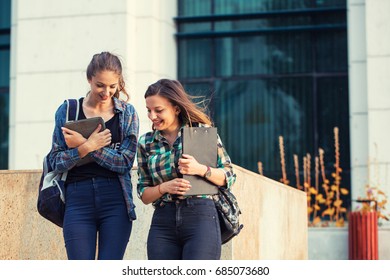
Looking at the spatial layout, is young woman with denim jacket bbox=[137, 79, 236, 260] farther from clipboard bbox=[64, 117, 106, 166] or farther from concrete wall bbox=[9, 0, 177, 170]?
concrete wall bbox=[9, 0, 177, 170]

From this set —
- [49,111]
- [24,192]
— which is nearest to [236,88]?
[49,111]

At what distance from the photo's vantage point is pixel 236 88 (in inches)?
635

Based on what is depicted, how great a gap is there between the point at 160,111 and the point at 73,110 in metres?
0.73

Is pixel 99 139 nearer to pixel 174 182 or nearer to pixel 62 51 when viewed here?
pixel 174 182

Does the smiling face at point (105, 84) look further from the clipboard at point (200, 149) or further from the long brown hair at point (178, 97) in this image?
the clipboard at point (200, 149)

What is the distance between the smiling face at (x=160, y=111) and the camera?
5578 millimetres

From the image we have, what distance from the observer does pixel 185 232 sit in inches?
210

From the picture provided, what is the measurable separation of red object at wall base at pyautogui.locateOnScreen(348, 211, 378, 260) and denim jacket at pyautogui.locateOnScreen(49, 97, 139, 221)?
8047mm

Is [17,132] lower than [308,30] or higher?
lower

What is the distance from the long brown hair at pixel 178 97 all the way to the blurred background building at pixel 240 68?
8.68 metres

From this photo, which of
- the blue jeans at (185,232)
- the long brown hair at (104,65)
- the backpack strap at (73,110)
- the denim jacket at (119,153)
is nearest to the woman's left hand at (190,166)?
the blue jeans at (185,232)
